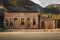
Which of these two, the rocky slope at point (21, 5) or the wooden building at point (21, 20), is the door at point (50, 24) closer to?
the wooden building at point (21, 20)

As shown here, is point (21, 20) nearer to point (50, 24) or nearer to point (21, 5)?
point (21, 5)

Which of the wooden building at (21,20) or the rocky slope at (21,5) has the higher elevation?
the rocky slope at (21,5)

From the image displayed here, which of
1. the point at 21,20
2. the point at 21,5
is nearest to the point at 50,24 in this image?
the point at 21,20

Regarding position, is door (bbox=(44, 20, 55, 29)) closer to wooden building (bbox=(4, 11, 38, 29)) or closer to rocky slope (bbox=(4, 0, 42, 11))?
wooden building (bbox=(4, 11, 38, 29))

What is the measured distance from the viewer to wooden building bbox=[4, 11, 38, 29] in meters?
12.3

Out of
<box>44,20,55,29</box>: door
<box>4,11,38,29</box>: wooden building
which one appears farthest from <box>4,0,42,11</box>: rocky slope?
<box>44,20,55,29</box>: door

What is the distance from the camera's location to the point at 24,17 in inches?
489

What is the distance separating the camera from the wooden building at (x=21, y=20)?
12.3m

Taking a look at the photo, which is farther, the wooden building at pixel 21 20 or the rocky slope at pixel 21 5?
the wooden building at pixel 21 20

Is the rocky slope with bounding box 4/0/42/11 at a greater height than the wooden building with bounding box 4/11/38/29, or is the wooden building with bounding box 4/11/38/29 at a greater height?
the rocky slope with bounding box 4/0/42/11

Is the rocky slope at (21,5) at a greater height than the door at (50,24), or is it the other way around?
the rocky slope at (21,5)

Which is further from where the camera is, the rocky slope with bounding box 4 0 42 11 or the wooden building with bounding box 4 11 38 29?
the wooden building with bounding box 4 11 38 29

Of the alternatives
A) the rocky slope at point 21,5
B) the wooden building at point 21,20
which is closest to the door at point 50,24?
the wooden building at point 21,20

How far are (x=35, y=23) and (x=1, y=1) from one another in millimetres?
2617
